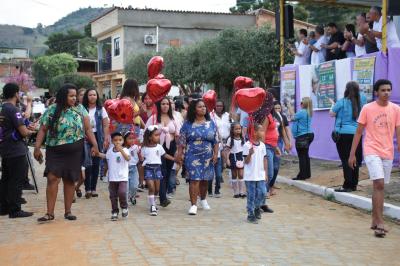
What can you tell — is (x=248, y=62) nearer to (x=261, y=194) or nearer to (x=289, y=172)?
(x=289, y=172)

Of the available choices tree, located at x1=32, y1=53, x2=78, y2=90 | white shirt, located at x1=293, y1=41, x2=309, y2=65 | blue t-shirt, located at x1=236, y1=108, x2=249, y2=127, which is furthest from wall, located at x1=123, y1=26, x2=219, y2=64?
blue t-shirt, located at x1=236, y1=108, x2=249, y2=127

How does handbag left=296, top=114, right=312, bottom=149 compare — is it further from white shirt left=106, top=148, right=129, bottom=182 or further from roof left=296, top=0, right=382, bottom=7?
roof left=296, top=0, right=382, bottom=7

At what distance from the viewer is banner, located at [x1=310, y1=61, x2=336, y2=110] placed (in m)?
13.3

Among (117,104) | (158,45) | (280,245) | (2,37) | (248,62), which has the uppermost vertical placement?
(2,37)

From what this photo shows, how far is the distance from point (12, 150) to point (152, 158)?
1.97m

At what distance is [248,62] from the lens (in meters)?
22.7

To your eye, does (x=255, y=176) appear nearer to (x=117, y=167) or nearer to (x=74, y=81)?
(x=117, y=167)

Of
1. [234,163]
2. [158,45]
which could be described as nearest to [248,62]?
[234,163]

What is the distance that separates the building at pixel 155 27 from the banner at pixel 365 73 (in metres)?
28.7

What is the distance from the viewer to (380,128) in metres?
6.94

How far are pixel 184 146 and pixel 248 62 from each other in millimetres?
15027

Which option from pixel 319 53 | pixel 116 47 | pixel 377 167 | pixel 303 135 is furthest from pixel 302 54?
pixel 116 47

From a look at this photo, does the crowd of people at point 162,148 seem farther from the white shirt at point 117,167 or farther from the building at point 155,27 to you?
the building at point 155,27

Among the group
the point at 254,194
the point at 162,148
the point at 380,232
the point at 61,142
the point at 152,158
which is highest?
the point at 61,142
